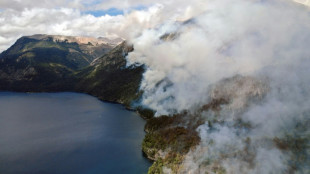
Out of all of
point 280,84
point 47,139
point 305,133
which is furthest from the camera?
point 47,139

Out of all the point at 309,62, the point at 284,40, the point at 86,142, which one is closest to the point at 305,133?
the point at 309,62

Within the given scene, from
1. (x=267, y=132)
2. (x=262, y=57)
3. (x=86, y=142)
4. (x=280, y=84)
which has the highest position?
(x=262, y=57)

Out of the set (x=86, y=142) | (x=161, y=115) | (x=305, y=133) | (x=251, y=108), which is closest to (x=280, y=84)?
(x=251, y=108)

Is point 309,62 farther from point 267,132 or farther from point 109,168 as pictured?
point 109,168

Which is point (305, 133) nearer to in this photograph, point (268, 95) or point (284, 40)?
point (268, 95)

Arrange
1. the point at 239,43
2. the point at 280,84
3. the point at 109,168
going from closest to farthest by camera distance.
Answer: the point at 109,168 < the point at 280,84 < the point at 239,43

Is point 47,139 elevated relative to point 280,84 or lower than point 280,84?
lower

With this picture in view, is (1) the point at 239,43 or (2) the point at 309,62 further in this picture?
(1) the point at 239,43
